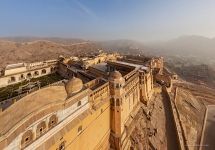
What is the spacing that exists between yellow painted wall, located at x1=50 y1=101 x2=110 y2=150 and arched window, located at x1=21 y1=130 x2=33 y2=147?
6.16 feet

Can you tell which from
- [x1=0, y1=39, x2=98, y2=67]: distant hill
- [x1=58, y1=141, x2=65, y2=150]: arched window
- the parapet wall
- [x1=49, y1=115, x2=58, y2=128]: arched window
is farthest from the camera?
[x1=0, y1=39, x2=98, y2=67]: distant hill

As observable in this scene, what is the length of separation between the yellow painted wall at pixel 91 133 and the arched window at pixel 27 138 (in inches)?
73.9

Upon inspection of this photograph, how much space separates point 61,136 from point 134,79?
16370 millimetres

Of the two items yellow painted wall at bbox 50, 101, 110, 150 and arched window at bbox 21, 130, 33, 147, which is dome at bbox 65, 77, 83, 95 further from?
arched window at bbox 21, 130, 33, 147

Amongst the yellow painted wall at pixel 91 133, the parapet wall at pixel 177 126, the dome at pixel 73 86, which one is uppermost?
the dome at pixel 73 86

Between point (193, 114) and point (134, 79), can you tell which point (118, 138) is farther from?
point (193, 114)

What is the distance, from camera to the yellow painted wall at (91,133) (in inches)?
571

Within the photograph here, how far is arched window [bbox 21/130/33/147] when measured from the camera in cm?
1081

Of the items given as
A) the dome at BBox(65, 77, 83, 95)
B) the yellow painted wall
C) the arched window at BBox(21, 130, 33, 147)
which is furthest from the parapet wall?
the arched window at BBox(21, 130, 33, 147)

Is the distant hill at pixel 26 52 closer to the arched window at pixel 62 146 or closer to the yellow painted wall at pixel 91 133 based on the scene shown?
the yellow painted wall at pixel 91 133

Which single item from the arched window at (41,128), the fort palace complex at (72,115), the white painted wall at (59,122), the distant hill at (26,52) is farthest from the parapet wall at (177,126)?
the distant hill at (26,52)

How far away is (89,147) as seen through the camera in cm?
1728

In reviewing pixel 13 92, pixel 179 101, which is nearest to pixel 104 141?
pixel 13 92

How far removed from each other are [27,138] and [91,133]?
7.47 metres
